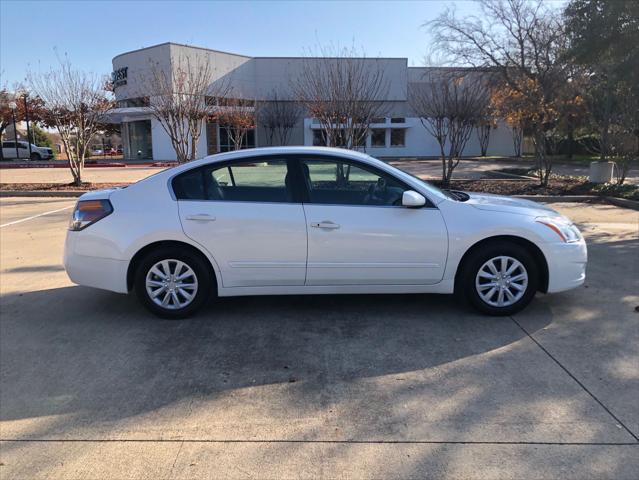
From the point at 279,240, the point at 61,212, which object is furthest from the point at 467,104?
the point at 279,240

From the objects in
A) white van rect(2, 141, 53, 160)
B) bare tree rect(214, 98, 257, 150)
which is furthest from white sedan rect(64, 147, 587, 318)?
white van rect(2, 141, 53, 160)

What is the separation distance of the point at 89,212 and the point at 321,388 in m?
2.85

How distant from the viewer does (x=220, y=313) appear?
5258mm

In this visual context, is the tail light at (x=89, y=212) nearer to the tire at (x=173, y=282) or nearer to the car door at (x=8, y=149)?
the tire at (x=173, y=282)

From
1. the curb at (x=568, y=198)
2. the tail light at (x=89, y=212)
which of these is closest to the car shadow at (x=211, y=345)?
the tail light at (x=89, y=212)

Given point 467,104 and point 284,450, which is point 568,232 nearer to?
point 284,450

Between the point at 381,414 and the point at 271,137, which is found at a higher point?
the point at 271,137

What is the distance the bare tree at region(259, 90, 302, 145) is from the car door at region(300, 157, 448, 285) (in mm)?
39071

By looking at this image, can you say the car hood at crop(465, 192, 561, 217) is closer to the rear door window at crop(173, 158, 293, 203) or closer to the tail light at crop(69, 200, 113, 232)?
the rear door window at crop(173, 158, 293, 203)

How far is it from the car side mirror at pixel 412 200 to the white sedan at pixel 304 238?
0.01 metres

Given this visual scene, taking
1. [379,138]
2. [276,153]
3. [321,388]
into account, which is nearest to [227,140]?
[379,138]

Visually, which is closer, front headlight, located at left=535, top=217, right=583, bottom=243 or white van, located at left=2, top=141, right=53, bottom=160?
front headlight, located at left=535, top=217, right=583, bottom=243

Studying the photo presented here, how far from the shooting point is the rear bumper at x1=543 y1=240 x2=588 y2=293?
16.2 feet

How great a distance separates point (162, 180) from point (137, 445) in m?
2.66
